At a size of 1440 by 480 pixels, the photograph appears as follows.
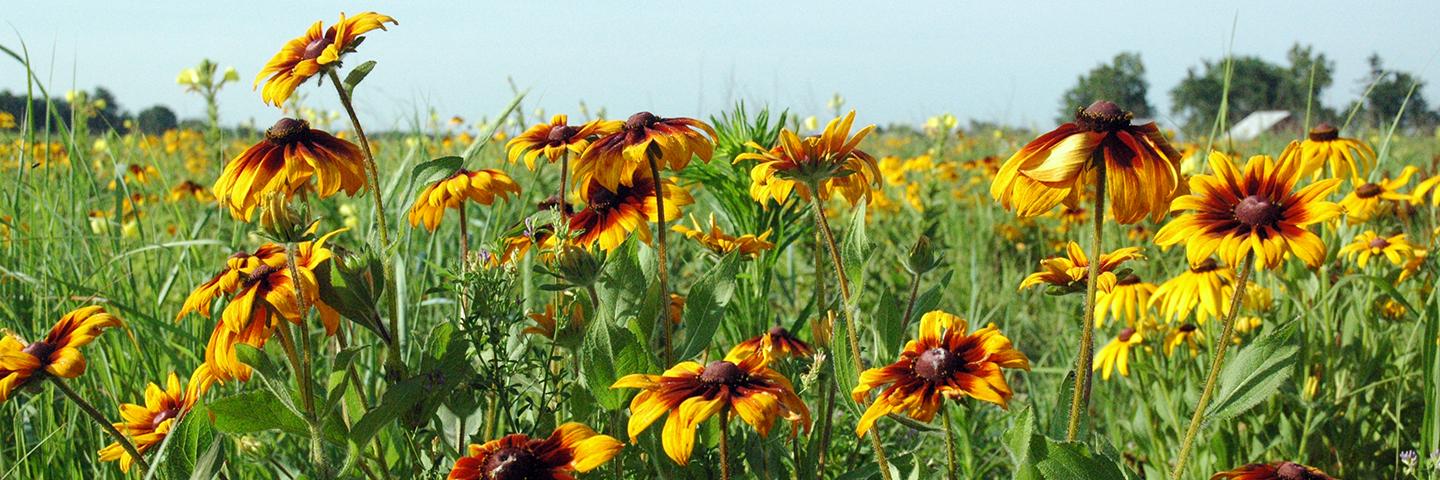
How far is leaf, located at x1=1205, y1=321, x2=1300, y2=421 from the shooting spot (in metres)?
1.08

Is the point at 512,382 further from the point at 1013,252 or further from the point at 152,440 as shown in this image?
the point at 1013,252

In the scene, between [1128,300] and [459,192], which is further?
[1128,300]

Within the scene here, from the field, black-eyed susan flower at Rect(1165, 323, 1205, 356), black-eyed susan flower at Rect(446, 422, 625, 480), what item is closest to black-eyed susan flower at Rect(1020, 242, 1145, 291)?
the field

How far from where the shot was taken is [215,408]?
1.13 m

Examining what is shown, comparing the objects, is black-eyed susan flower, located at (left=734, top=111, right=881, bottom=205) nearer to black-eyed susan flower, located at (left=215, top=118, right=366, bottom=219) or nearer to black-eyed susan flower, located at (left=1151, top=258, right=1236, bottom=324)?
black-eyed susan flower, located at (left=215, top=118, right=366, bottom=219)

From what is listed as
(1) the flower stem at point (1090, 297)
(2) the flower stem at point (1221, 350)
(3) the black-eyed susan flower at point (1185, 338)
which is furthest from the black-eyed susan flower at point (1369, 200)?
(1) the flower stem at point (1090, 297)

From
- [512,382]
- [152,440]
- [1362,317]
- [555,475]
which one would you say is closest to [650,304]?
[512,382]

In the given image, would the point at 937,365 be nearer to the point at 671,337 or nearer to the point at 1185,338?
the point at 671,337

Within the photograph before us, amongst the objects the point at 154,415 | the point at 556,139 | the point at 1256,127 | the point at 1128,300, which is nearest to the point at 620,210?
the point at 556,139

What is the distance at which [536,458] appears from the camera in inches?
41.9

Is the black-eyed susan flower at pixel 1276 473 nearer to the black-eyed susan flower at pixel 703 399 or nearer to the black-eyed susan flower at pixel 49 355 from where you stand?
the black-eyed susan flower at pixel 703 399

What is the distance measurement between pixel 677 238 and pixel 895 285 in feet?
2.17

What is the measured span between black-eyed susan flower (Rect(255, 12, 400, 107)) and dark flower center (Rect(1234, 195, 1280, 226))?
3.21 ft

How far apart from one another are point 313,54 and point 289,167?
150 mm
